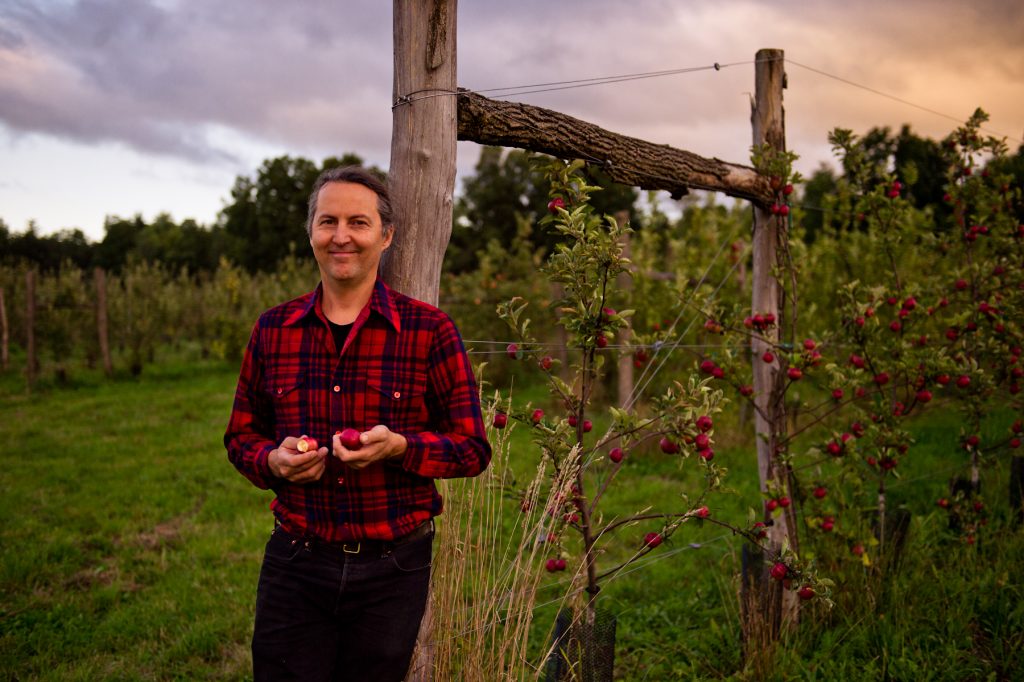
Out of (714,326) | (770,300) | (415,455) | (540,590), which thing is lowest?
(540,590)

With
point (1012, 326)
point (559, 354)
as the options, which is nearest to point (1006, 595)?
point (1012, 326)

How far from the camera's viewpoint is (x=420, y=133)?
214cm

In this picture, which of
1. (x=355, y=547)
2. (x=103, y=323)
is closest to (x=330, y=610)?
(x=355, y=547)

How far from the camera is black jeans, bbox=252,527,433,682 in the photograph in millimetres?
1731

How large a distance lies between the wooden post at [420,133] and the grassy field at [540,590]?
3.70 feet

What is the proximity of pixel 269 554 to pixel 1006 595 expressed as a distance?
3.47 meters

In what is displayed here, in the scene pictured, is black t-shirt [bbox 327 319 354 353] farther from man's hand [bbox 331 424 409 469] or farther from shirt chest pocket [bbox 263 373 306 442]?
man's hand [bbox 331 424 409 469]

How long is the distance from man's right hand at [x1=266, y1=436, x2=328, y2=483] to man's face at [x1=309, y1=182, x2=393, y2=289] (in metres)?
0.45

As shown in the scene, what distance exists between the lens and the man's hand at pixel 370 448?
4.99 ft

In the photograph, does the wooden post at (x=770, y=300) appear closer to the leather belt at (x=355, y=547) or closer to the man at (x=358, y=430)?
the man at (x=358, y=430)

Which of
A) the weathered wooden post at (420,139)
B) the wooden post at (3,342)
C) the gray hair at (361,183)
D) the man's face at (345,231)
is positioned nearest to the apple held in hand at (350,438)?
the man's face at (345,231)

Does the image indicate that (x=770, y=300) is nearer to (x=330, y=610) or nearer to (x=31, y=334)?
(x=330, y=610)

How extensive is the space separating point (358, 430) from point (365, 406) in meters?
0.07

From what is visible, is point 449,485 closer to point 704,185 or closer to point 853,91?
point 704,185
